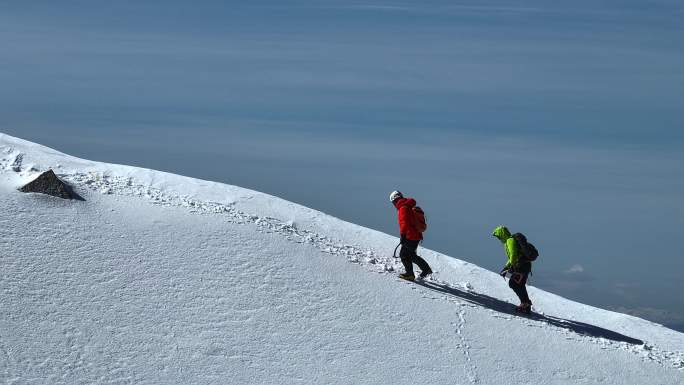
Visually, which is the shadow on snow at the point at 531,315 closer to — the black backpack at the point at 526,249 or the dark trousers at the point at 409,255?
the dark trousers at the point at 409,255

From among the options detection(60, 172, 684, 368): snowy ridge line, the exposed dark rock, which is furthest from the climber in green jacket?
the exposed dark rock

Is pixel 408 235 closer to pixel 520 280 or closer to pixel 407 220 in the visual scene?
pixel 407 220

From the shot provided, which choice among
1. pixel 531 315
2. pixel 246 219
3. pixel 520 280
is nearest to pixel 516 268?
pixel 520 280

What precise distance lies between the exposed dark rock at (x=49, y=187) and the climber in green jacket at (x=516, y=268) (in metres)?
9.04

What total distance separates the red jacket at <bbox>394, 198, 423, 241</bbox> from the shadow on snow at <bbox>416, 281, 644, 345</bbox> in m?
1.08

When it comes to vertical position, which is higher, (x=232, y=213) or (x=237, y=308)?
(x=232, y=213)

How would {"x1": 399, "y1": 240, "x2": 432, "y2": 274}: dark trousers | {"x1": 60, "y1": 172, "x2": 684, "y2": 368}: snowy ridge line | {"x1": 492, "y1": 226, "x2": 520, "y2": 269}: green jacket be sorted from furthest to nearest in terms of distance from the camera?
1. {"x1": 60, "y1": 172, "x2": 684, "y2": 368}: snowy ridge line
2. {"x1": 399, "y1": 240, "x2": 432, "y2": 274}: dark trousers
3. {"x1": 492, "y1": 226, "x2": 520, "y2": 269}: green jacket

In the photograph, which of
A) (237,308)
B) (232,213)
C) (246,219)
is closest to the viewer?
(237,308)

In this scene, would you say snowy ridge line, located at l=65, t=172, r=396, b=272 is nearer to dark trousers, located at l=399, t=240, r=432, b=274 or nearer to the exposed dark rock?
dark trousers, located at l=399, t=240, r=432, b=274

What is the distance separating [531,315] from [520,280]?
2.89ft

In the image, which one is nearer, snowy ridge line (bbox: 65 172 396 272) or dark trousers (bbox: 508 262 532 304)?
dark trousers (bbox: 508 262 532 304)

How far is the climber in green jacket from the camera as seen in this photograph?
57.3 feet

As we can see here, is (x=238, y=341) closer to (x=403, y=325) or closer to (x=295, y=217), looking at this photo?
(x=403, y=325)

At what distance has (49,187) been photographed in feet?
56.9
